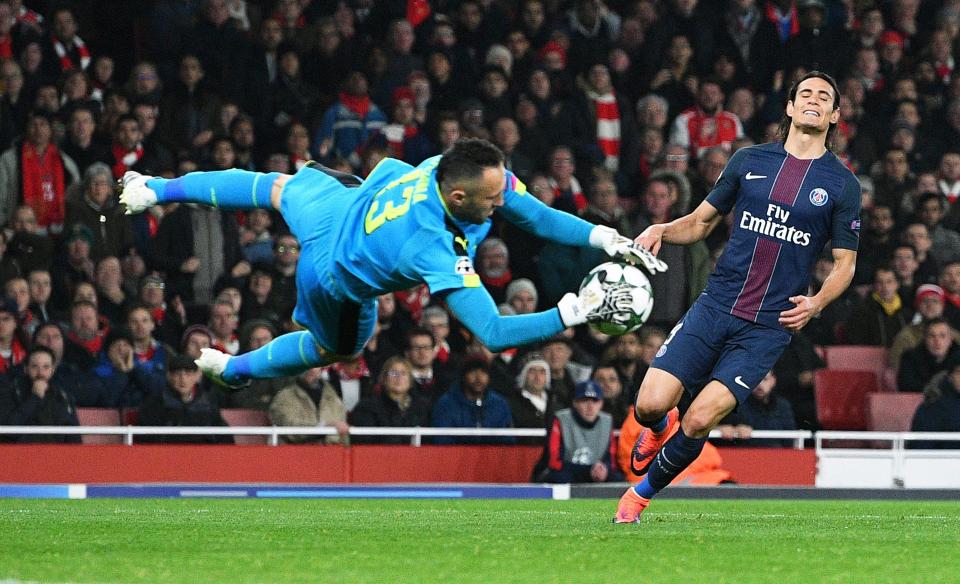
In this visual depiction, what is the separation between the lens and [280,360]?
9.36 metres

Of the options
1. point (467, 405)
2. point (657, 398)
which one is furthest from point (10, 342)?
point (657, 398)

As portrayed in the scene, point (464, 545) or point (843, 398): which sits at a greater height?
point (464, 545)

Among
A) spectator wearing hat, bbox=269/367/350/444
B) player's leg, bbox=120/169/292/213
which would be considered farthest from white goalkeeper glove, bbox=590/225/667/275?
spectator wearing hat, bbox=269/367/350/444

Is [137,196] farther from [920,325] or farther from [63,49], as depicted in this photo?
[920,325]

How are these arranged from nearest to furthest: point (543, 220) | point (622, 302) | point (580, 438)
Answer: point (622, 302), point (543, 220), point (580, 438)

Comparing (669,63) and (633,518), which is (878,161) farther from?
(633,518)

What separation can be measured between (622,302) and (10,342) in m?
7.62

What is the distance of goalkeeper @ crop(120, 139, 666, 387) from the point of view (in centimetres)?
747

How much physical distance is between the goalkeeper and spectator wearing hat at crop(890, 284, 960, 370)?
7883mm

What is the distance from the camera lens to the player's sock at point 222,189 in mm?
9047

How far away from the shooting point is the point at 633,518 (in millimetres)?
9078

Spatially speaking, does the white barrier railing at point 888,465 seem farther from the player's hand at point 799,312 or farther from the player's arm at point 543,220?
the player's arm at point 543,220

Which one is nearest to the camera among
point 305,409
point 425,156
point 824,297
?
point 824,297

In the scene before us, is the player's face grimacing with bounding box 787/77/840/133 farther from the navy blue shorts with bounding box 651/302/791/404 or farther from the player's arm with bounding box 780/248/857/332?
the navy blue shorts with bounding box 651/302/791/404
